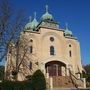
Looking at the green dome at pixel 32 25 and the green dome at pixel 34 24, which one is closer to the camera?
the green dome at pixel 32 25

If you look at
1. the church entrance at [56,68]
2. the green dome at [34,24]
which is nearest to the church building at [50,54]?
the church entrance at [56,68]

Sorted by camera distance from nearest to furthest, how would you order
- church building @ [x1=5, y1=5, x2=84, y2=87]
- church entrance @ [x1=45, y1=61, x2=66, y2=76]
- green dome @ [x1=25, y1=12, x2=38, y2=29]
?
church building @ [x1=5, y1=5, x2=84, y2=87] < church entrance @ [x1=45, y1=61, x2=66, y2=76] < green dome @ [x1=25, y1=12, x2=38, y2=29]

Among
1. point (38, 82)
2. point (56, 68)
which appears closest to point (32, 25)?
point (56, 68)

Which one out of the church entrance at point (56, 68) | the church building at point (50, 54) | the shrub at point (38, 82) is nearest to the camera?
the shrub at point (38, 82)

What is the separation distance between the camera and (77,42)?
4459 cm

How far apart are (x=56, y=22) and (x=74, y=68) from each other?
10849 mm

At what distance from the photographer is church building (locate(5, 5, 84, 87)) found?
37719 millimetres

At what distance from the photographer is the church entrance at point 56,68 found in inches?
1618

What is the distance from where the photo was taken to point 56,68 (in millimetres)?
41469

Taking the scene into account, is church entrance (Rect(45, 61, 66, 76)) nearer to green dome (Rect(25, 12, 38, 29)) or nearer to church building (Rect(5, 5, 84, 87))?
church building (Rect(5, 5, 84, 87))

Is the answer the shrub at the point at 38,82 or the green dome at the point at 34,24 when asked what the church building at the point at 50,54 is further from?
the shrub at the point at 38,82

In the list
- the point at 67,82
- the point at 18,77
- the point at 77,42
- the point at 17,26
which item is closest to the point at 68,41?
the point at 77,42

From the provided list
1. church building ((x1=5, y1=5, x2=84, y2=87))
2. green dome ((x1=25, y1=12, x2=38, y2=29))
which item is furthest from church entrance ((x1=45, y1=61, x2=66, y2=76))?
green dome ((x1=25, y1=12, x2=38, y2=29))

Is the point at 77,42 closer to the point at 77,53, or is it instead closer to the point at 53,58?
the point at 77,53
